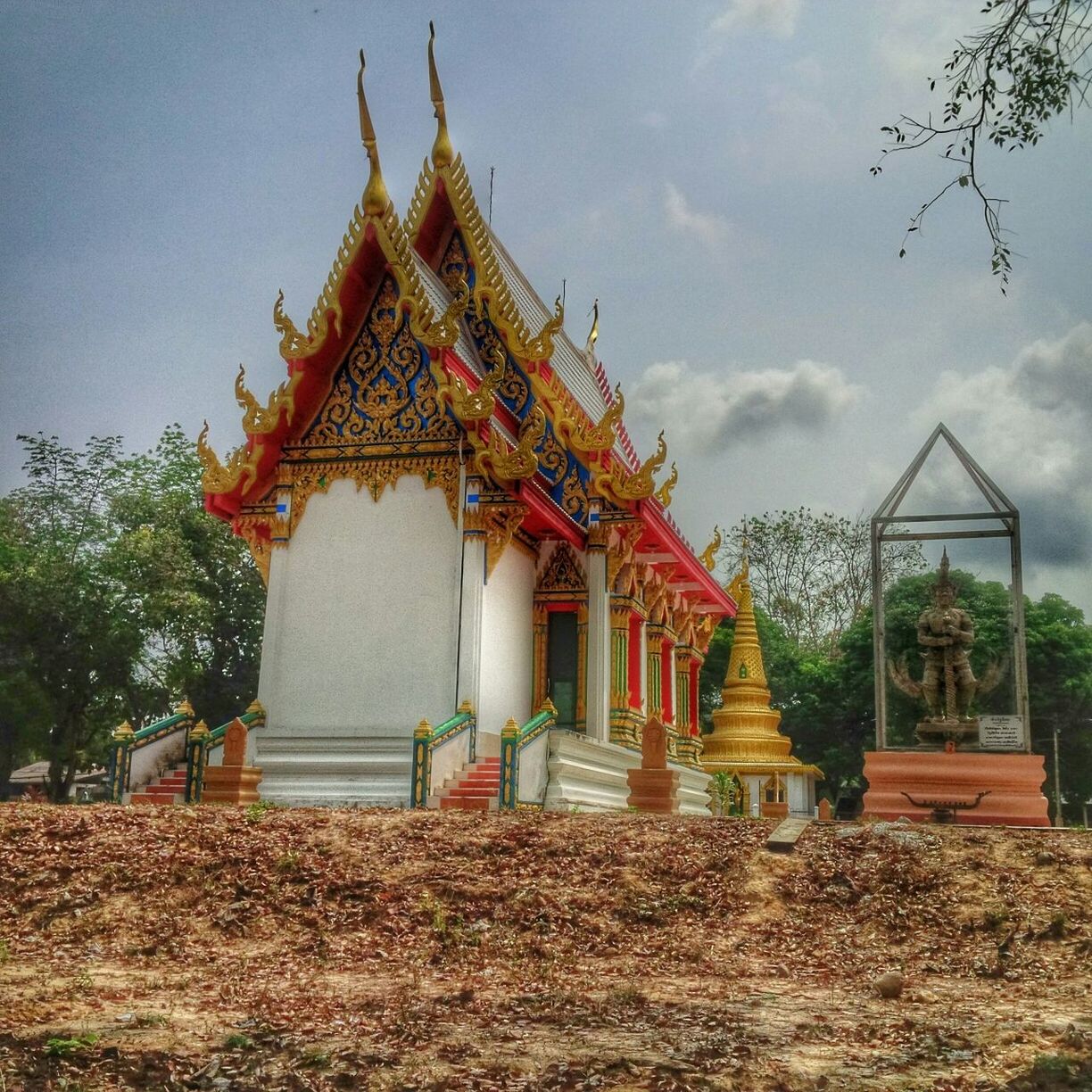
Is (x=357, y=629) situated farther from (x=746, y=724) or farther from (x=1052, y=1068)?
(x=746, y=724)

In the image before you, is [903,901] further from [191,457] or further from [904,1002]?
[191,457]

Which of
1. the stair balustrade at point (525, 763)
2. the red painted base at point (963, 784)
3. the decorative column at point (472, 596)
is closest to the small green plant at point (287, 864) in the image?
the stair balustrade at point (525, 763)

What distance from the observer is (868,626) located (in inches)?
1480

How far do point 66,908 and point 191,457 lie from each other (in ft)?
76.7

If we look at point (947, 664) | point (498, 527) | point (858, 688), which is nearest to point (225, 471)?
point (498, 527)

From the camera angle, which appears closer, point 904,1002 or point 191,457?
point 904,1002

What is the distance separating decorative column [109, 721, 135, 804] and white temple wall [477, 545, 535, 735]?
4.36m

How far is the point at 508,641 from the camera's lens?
17.6m

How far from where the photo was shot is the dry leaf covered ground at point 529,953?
5492 millimetres

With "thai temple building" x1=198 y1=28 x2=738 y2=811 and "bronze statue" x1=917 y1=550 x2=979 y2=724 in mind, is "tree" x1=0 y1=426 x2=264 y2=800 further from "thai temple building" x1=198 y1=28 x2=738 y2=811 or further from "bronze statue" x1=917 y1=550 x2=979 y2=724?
"bronze statue" x1=917 y1=550 x2=979 y2=724

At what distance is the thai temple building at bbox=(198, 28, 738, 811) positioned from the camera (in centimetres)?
1558

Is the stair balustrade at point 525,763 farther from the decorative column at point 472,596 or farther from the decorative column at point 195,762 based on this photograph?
the decorative column at point 195,762

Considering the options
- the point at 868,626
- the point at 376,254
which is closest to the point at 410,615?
the point at 376,254

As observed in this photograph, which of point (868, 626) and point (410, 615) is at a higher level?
point (868, 626)
